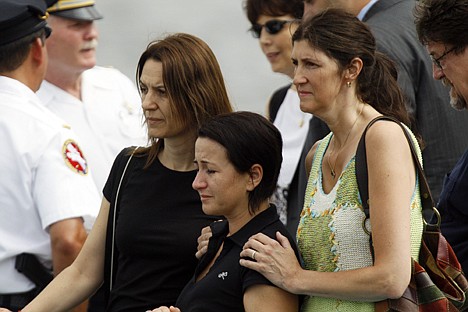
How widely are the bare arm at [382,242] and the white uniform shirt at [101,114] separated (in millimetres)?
2252

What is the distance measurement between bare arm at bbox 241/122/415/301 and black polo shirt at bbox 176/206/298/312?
97mm

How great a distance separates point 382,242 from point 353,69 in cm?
50

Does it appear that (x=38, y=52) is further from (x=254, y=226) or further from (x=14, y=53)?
(x=254, y=226)

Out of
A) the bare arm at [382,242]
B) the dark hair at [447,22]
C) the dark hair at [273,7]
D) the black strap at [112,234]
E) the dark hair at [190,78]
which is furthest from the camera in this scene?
the dark hair at [273,7]

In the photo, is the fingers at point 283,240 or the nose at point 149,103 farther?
the nose at point 149,103

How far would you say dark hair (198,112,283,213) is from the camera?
333 centimetres

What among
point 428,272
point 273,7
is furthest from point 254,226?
point 273,7

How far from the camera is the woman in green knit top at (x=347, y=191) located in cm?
307

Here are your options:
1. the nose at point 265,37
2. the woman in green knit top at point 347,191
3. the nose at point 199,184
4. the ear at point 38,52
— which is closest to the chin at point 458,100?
the woman in green knit top at point 347,191

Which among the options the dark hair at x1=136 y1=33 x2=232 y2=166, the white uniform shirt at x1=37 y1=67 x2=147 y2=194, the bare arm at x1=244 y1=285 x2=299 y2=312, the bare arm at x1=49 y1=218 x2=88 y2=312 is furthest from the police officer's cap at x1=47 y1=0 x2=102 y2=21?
the bare arm at x1=244 y1=285 x2=299 y2=312

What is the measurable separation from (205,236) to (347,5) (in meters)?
1.26

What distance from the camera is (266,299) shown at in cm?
318

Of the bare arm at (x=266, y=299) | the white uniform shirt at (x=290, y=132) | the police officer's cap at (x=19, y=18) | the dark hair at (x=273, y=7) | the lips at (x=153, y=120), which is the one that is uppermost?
the police officer's cap at (x=19, y=18)

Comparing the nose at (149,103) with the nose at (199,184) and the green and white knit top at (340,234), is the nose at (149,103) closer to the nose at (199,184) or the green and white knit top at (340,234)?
the nose at (199,184)
